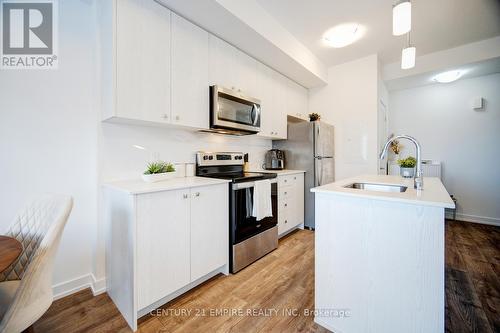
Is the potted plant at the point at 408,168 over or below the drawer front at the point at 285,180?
over

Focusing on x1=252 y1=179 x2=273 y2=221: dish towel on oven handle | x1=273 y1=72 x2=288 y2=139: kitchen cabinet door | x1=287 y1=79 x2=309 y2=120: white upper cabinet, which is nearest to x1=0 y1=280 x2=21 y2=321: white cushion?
x1=252 y1=179 x2=273 y2=221: dish towel on oven handle

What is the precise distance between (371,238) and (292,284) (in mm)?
952

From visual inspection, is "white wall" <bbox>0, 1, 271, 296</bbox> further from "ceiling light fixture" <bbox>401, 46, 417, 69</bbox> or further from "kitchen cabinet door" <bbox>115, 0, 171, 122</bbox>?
"ceiling light fixture" <bbox>401, 46, 417, 69</bbox>

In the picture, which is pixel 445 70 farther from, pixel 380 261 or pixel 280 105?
pixel 380 261

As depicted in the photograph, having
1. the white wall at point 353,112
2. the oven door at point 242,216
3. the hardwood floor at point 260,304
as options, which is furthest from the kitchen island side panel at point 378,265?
the white wall at point 353,112

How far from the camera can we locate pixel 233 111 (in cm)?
232

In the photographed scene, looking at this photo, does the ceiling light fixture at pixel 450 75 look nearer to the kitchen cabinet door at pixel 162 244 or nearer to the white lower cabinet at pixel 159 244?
the white lower cabinet at pixel 159 244

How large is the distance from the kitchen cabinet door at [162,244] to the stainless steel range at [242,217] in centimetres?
48

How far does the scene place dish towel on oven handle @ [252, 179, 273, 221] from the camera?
2150mm

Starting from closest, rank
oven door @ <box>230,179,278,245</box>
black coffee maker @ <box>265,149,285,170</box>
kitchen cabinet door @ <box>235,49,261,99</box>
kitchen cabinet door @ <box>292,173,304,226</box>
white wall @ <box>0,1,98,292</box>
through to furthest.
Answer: white wall @ <box>0,1,98,292</box> < oven door @ <box>230,179,278,245</box> < kitchen cabinet door @ <box>235,49,261,99</box> < kitchen cabinet door @ <box>292,173,304,226</box> < black coffee maker @ <box>265,149,285,170</box>

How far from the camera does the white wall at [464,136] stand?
3465 mm

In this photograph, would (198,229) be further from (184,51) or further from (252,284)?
(184,51)

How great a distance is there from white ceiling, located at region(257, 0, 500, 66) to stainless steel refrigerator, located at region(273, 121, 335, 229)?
119 cm

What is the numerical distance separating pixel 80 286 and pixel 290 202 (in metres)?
2.36
